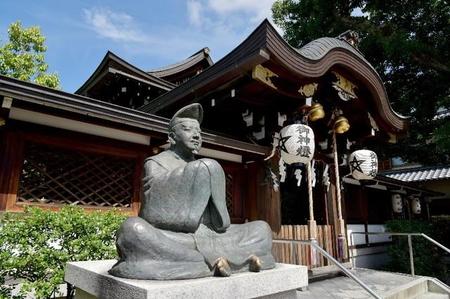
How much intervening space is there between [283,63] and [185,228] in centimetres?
403

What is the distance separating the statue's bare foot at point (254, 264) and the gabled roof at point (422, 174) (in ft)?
60.2

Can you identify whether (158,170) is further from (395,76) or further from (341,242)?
(395,76)

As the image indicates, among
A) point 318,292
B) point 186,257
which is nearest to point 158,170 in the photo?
point 186,257

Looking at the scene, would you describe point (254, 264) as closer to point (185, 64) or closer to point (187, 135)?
point (187, 135)

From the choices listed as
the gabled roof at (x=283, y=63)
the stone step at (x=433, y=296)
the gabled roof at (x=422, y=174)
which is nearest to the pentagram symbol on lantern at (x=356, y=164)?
the gabled roof at (x=283, y=63)

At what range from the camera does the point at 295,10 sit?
13.3 meters

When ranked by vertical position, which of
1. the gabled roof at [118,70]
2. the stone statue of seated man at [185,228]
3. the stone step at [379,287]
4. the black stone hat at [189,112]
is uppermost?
the gabled roof at [118,70]

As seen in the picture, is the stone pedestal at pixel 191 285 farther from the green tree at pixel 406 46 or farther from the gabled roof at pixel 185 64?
the gabled roof at pixel 185 64

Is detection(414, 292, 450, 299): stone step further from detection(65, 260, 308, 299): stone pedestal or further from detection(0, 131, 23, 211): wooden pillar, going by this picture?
detection(0, 131, 23, 211): wooden pillar

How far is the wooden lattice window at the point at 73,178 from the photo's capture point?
16.4 feet

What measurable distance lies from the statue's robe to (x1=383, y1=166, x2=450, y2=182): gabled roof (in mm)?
18404

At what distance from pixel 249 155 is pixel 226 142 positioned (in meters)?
1.34

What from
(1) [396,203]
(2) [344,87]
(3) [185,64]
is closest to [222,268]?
(2) [344,87]

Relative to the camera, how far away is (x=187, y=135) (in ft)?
10.5
